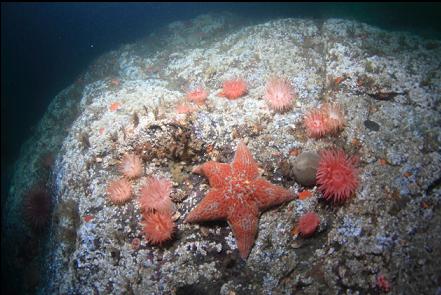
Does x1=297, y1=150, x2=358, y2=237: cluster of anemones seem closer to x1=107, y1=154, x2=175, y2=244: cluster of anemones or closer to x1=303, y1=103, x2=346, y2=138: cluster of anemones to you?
x1=303, y1=103, x2=346, y2=138: cluster of anemones

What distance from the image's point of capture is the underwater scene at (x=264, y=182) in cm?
474

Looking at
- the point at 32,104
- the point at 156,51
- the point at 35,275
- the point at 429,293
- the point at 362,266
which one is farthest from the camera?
the point at 32,104

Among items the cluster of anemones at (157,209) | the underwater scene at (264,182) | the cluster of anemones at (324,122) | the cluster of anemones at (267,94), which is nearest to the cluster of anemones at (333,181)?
the underwater scene at (264,182)

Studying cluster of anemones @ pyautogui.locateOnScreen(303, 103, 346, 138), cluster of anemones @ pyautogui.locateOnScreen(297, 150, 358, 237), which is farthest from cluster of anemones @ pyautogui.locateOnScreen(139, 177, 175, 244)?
cluster of anemones @ pyautogui.locateOnScreen(303, 103, 346, 138)

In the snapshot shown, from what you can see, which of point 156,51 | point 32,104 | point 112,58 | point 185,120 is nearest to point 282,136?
point 185,120

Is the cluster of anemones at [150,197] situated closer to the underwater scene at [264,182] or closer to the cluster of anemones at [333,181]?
the underwater scene at [264,182]

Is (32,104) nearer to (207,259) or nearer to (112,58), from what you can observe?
(112,58)

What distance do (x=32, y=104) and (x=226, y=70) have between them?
17.1 m

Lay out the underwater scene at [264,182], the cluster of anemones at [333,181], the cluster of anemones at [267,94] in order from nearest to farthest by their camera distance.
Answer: the underwater scene at [264,182] < the cluster of anemones at [333,181] < the cluster of anemones at [267,94]

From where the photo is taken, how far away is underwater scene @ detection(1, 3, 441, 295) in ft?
15.6

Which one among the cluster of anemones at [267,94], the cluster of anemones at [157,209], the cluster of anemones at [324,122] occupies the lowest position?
the cluster of anemones at [157,209]

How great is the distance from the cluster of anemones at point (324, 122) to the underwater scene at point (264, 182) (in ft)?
0.09

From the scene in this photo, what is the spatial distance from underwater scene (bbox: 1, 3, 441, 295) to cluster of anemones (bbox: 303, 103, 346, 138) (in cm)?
3

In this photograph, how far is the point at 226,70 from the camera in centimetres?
802
